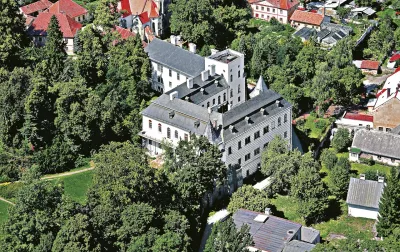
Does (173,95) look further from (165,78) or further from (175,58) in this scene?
(175,58)

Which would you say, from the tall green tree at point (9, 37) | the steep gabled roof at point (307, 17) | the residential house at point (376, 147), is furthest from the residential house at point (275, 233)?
the steep gabled roof at point (307, 17)

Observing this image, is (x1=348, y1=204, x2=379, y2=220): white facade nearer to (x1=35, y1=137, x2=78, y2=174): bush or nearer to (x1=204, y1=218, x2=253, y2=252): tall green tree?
(x1=204, y1=218, x2=253, y2=252): tall green tree

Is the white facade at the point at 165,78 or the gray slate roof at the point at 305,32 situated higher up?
the white facade at the point at 165,78

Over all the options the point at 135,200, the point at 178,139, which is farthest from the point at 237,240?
the point at 178,139

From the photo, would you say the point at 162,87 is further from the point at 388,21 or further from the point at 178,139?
the point at 388,21

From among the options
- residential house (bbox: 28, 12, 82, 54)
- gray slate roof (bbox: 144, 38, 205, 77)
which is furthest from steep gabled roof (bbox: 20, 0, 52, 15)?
gray slate roof (bbox: 144, 38, 205, 77)

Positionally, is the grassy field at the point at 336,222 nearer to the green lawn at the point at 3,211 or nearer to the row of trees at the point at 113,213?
the row of trees at the point at 113,213
